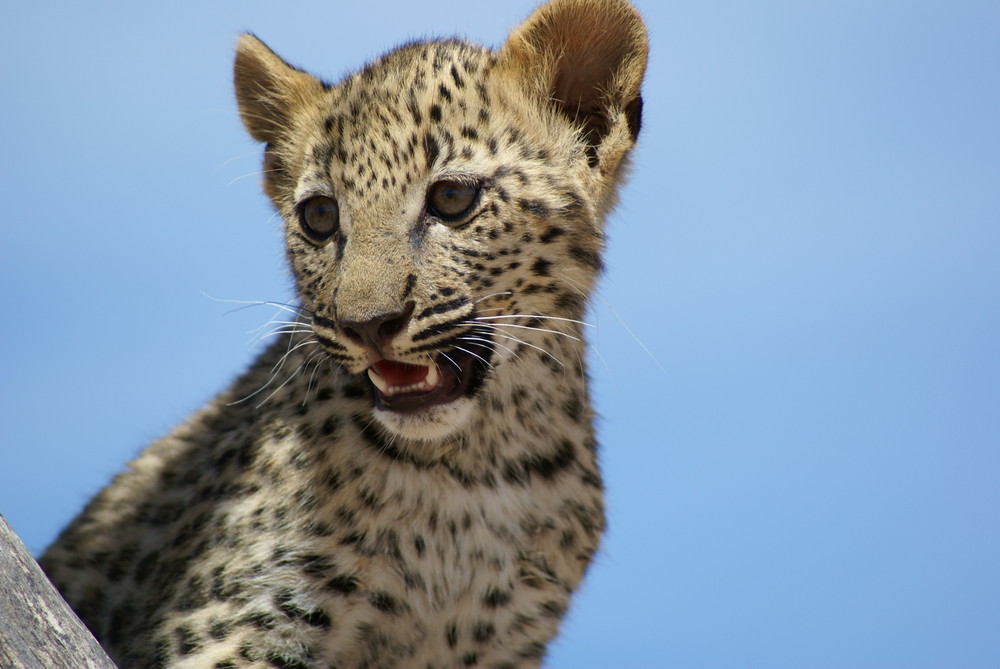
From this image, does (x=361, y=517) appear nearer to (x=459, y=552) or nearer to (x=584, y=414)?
(x=459, y=552)

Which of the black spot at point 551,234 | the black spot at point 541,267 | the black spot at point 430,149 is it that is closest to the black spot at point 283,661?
the black spot at point 541,267

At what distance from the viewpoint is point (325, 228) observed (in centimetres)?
736

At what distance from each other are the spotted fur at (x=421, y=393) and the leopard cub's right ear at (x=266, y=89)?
0.03 metres

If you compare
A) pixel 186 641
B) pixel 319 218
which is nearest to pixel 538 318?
pixel 319 218

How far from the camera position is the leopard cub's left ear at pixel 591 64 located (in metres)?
7.24

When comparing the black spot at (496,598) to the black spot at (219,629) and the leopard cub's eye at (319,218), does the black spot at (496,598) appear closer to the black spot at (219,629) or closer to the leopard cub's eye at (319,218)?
the black spot at (219,629)

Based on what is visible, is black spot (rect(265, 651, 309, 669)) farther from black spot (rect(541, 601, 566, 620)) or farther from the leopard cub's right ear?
the leopard cub's right ear

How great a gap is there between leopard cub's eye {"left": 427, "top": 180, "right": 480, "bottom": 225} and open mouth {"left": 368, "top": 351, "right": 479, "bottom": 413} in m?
0.77

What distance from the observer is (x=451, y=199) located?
6.96 m

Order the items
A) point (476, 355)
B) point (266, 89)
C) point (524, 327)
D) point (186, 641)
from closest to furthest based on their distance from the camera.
Answer: point (476, 355), point (524, 327), point (186, 641), point (266, 89)

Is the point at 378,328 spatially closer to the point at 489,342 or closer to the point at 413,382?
the point at 413,382

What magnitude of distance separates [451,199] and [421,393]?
1.09m

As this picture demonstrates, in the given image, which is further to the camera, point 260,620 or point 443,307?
point 260,620

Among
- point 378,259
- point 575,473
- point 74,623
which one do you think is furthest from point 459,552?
point 74,623
